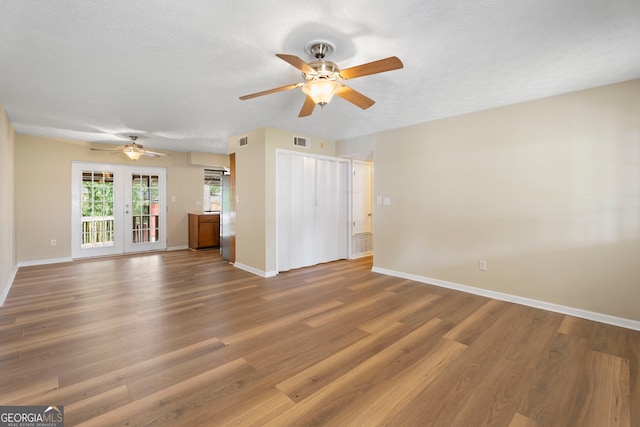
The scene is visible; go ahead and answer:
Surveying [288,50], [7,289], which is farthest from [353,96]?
[7,289]

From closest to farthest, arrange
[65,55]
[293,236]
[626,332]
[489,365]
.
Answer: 1. [489,365]
2. [65,55]
3. [626,332]
4. [293,236]

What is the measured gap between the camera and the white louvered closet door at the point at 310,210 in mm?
4855

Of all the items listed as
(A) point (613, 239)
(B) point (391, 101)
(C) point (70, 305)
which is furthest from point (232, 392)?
(A) point (613, 239)

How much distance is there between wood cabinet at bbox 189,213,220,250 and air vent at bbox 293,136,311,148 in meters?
3.47

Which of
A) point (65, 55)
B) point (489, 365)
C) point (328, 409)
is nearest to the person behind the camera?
point (328, 409)

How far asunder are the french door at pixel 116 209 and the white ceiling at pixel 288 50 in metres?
2.48

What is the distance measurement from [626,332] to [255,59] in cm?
419

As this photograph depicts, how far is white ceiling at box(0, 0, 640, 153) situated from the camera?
70.1 inches

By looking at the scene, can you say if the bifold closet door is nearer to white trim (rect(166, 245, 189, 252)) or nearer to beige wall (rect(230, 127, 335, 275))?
beige wall (rect(230, 127, 335, 275))

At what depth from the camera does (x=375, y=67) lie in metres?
1.98

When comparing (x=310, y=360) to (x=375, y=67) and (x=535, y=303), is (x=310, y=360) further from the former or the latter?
(x=535, y=303)

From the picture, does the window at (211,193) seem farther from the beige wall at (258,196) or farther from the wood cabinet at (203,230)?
the beige wall at (258,196)

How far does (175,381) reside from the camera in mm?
1906

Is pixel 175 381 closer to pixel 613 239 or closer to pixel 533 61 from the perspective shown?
pixel 533 61
